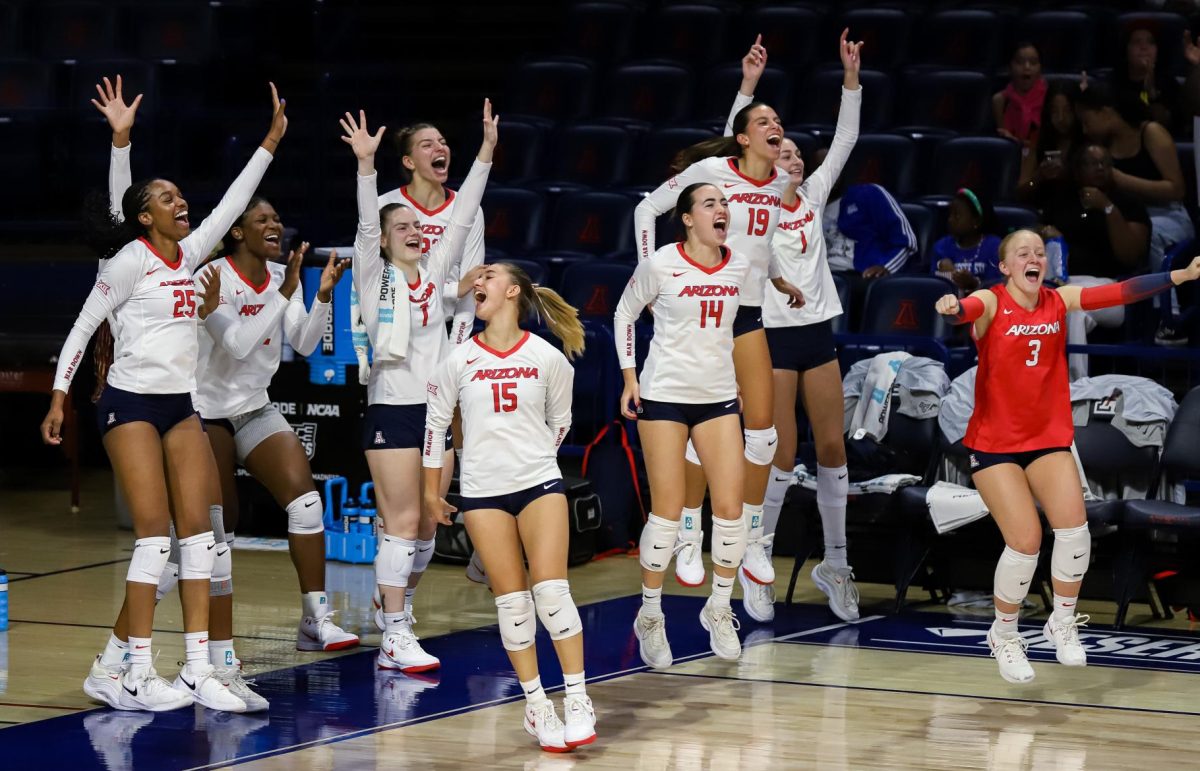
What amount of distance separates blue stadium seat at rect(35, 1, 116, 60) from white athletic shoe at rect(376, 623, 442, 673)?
893cm

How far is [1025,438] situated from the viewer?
6.88 meters

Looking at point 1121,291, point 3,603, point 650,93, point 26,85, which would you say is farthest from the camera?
point 26,85

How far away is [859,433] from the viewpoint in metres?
9.34

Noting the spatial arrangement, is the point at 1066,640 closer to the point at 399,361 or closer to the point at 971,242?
the point at 399,361

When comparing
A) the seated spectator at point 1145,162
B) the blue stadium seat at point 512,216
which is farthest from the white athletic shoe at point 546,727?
the blue stadium seat at point 512,216

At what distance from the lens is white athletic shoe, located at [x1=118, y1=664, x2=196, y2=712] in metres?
6.49

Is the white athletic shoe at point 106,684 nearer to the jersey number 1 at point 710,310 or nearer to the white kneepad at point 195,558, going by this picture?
the white kneepad at point 195,558

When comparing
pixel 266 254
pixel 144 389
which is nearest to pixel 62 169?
pixel 266 254

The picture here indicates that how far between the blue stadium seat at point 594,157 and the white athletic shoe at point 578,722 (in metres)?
7.18

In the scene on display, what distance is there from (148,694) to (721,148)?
349 centimetres

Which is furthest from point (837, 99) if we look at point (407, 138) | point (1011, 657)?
point (1011, 657)

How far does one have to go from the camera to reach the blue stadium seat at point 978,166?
11.6 metres

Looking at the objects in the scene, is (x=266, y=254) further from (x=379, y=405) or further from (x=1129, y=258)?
(x=1129, y=258)

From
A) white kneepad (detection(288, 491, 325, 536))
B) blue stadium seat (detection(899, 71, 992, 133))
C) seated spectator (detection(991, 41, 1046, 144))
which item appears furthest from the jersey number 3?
blue stadium seat (detection(899, 71, 992, 133))
